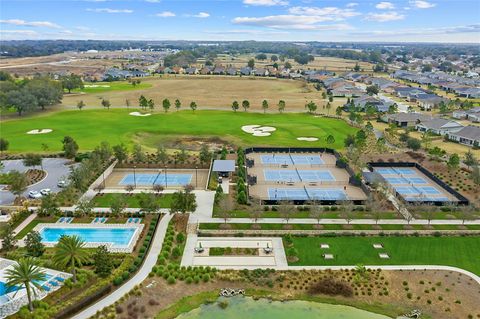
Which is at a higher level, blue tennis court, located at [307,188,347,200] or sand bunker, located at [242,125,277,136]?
sand bunker, located at [242,125,277,136]

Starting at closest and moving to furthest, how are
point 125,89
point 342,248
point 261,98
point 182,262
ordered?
point 182,262 < point 342,248 < point 261,98 < point 125,89

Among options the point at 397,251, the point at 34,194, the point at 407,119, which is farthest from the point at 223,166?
the point at 407,119

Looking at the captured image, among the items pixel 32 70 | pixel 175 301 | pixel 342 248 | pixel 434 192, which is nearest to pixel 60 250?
pixel 175 301

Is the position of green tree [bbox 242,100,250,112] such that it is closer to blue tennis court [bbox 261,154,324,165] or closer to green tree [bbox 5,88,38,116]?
blue tennis court [bbox 261,154,324,165]

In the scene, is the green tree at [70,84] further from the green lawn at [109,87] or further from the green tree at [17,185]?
the green tree at [17,185]

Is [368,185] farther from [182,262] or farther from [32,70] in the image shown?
[32,70]

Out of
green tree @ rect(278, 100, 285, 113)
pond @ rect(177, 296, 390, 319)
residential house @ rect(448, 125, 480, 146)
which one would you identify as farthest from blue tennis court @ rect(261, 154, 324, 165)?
green tree @ rect(278, 100, 285, 113)

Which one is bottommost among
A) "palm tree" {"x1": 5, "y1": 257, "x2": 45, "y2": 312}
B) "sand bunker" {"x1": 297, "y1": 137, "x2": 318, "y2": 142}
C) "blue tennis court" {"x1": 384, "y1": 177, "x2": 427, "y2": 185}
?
"blue tennis court" {"x1": 384, "y1": 177, "x2": 427, "y2": 185}
